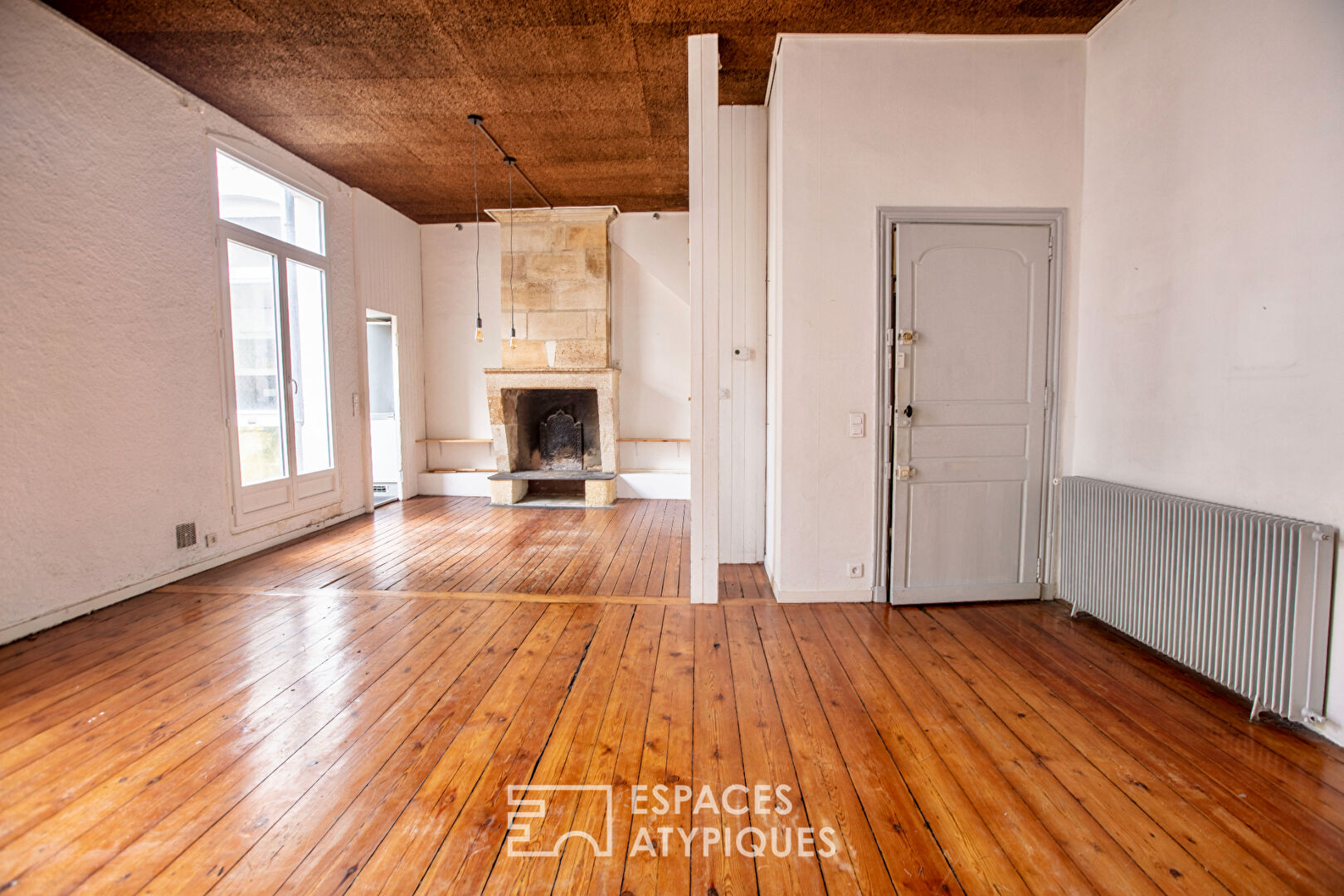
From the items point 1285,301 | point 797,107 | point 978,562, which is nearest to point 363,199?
point 797,107

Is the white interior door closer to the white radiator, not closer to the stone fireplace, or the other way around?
the white radiator

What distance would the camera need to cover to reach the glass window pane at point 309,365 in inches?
204

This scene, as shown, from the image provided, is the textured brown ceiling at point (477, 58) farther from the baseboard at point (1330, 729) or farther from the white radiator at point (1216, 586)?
the baseboard at point (1330, 729)

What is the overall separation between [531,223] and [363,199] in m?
1.74

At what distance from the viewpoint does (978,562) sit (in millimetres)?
3516

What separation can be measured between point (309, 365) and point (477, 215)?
2536mm

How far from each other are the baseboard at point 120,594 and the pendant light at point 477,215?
7.63 ft

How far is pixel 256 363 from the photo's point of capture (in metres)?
4.69

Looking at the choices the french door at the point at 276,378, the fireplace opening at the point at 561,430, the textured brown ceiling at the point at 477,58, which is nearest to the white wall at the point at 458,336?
the fireplace opening at the point at 561,430

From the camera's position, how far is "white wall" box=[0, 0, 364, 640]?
301cm

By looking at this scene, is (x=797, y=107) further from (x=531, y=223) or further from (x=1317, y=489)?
(x=531, y=223)

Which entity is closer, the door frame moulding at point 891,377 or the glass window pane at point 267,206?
the door frame moulding at point 891,377

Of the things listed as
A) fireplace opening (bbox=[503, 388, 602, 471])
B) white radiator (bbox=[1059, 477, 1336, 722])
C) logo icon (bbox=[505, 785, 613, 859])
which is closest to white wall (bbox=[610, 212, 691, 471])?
fireplace opening (bbox=[503, 388, 602, 471])

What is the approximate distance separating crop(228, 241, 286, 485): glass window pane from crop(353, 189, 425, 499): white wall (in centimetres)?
131
